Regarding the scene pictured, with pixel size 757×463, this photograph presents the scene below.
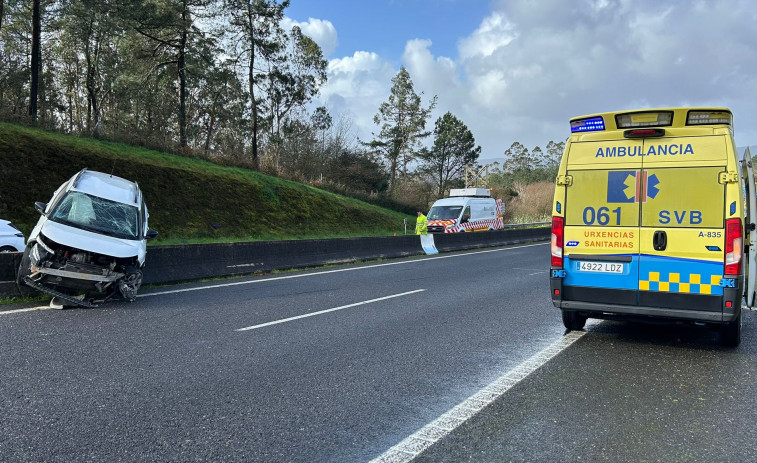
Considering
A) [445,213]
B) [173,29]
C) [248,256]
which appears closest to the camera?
[248,256]

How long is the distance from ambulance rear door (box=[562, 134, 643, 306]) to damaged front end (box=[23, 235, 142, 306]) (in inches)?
258

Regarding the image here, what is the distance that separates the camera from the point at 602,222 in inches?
241

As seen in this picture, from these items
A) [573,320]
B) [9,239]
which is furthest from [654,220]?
[9,239]

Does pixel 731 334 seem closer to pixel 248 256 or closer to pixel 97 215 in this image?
pixel 97 215

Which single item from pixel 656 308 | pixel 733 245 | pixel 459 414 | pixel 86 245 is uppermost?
pixel 733 245

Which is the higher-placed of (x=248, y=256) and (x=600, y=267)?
(x=600, y=267)

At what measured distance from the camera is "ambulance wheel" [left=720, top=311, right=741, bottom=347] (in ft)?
19.3

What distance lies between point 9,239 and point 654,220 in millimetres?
13182

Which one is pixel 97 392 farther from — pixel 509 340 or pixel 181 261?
pixel 181 261

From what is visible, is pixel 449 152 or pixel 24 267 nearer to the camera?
pixel 24 267

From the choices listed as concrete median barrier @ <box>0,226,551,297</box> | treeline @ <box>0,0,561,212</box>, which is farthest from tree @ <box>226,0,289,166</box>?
concrete median barrier @ <box>0,226,551,297</box>

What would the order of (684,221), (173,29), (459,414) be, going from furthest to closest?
(173,29), (684,221), (459,414)

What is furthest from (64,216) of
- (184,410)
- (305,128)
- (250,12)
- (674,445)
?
(305,128)

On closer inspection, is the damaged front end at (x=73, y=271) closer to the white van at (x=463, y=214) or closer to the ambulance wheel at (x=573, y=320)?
the ambulance wheel at (x=573, y=320)
